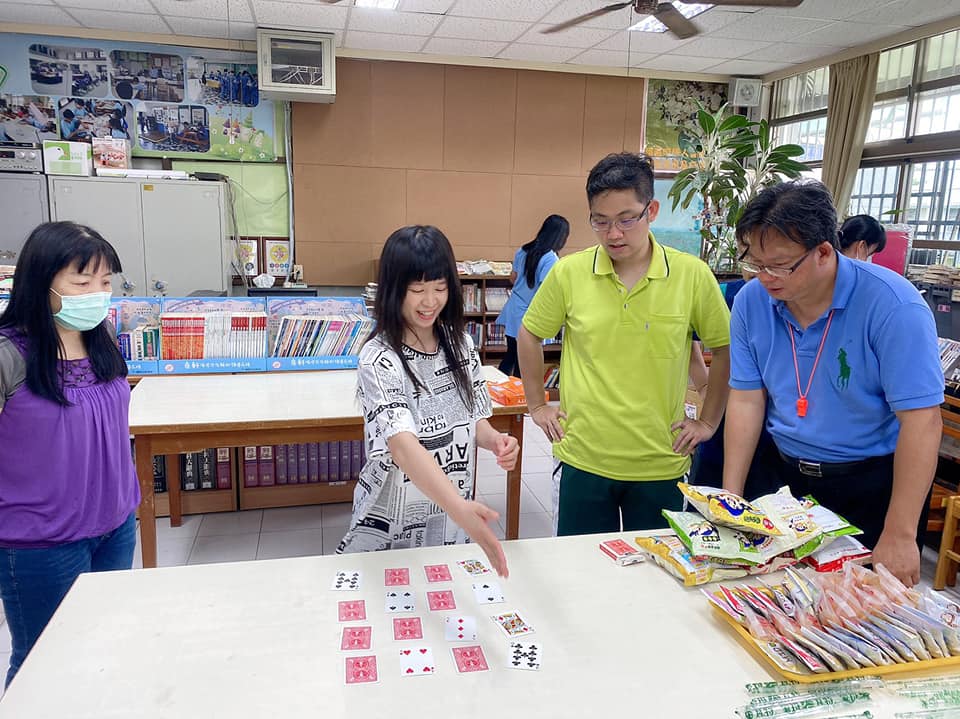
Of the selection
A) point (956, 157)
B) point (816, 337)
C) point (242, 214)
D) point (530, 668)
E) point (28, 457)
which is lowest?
point (530, 668)

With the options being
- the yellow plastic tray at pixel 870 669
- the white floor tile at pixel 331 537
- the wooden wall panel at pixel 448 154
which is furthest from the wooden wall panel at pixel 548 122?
the yellow plastic tray at pixel 870 669

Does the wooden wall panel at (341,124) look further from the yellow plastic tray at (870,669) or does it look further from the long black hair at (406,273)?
the yellow plastic tray at (870,669)

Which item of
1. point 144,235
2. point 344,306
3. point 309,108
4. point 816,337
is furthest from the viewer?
point 309,108

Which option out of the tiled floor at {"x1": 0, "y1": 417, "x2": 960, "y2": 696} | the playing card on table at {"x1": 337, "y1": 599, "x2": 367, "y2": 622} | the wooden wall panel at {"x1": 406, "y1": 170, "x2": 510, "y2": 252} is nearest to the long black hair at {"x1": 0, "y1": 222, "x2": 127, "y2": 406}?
the playing card on table at {"x1": 337, "y1": 599, "x2": 367, "y2": 622}

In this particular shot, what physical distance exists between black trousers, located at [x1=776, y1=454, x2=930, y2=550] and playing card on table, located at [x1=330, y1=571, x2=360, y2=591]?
3.66ft

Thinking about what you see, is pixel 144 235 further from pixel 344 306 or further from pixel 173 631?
pixel 173 631

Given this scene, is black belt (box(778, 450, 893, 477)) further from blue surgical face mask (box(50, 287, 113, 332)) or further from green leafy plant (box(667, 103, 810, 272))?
green leafy plant (box(667, 103, 810, 272))

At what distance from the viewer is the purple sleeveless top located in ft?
5.22

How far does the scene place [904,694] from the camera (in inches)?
43.0

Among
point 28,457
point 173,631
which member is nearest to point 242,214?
point 28,457

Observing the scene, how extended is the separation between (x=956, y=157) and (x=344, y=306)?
200 inches

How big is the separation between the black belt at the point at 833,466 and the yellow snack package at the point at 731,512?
25 centimetres

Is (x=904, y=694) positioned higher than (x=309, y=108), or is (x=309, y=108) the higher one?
(x=309, y=108)

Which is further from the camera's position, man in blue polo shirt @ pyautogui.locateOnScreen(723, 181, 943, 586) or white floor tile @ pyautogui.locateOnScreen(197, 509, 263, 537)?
white floor tile @ pyautogui.locateOnScreen(197, 509, 263, 537)
